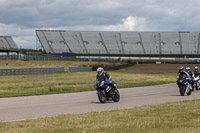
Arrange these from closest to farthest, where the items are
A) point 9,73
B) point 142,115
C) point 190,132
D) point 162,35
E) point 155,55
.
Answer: point 190,132 → point 142,115 → point 9,73 → point 155,55 → point 162,35

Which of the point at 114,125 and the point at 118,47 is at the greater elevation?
the point at 118,47

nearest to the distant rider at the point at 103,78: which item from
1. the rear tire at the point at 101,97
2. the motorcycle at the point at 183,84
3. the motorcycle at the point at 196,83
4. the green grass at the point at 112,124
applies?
the rear tire at the point at 101,97

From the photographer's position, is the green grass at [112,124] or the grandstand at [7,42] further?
the grandstand at [7,42]

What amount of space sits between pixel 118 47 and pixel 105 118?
348ft

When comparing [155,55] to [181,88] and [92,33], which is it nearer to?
[92,33]

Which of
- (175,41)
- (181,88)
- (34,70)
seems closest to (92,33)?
(175,41)

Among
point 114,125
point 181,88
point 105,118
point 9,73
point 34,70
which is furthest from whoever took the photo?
point 34,70

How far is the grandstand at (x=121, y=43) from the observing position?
112312 mm

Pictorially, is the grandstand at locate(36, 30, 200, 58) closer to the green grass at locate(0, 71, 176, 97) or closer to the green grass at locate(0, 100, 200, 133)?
the green grass at locate(0, 71, 176, 97)

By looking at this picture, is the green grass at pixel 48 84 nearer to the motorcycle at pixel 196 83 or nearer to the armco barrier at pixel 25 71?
the armco barrier at pixel 25 71

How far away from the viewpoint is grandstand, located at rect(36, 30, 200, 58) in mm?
112312

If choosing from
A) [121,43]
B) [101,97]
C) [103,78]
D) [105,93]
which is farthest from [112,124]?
[121,43]

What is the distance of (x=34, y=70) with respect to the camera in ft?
158

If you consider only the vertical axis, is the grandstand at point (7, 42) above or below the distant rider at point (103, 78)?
above
